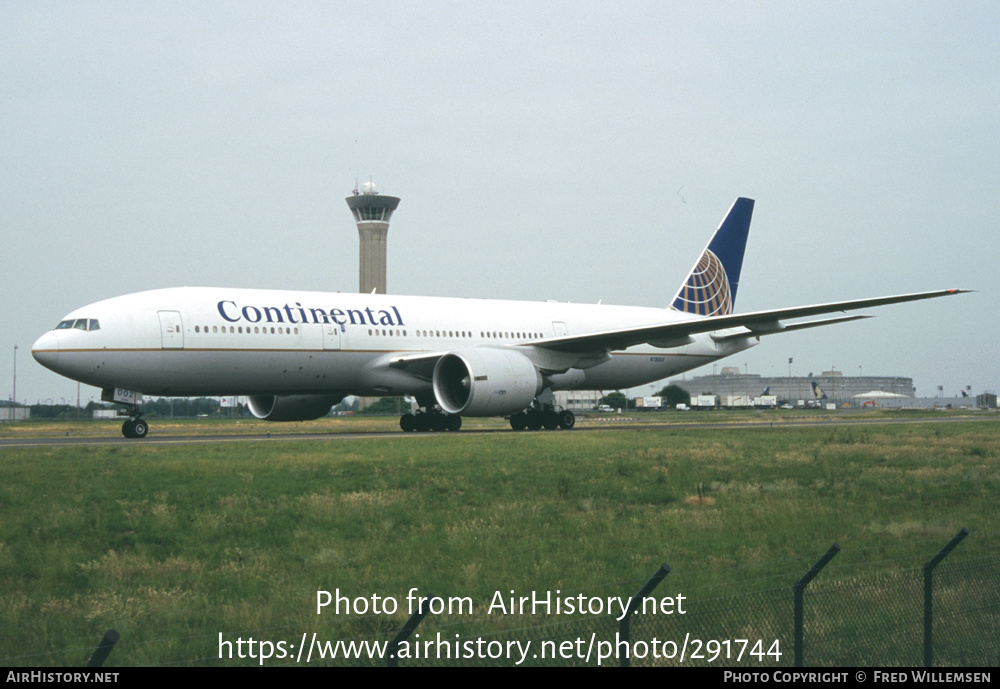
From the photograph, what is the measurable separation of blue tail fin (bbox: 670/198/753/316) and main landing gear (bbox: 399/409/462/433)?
13509 mm

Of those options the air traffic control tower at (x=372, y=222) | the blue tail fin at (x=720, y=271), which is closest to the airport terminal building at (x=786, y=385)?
the air traffic control tower at (x=372, y=222)

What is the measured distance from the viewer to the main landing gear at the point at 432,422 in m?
31.4

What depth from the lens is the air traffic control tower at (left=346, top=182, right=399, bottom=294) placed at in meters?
117

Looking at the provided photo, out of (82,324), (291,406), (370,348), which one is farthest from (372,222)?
(82,324)

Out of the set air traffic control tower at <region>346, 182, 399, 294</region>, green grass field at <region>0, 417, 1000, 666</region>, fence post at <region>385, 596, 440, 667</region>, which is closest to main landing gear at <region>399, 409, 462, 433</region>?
green grass field at <region>0, 417, 1000, 666</region>

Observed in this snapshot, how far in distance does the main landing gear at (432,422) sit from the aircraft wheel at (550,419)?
2.98m

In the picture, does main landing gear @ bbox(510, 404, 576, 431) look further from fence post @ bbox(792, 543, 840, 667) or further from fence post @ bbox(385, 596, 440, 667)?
fence post @ bbox(385, 596, 440, 667)

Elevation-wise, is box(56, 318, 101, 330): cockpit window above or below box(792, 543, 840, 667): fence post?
above

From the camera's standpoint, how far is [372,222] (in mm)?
117625

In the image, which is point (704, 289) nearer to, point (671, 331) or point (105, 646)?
Answer: point (671, 331)

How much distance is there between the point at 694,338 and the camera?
3769cm

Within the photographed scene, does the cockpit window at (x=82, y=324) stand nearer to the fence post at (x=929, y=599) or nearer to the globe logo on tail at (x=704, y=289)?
the fence post at (x=929, y=599)

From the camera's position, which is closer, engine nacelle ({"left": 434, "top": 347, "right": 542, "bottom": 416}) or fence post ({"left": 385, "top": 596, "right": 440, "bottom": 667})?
fence post ({"left": 385, "top": 596, "right": 440, "bottom": 667})
